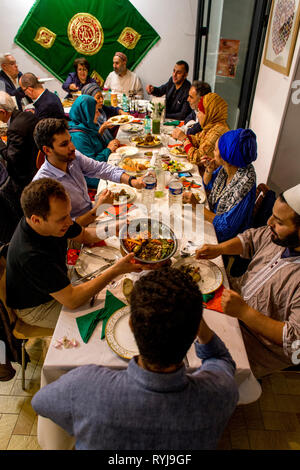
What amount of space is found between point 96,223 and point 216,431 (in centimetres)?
134

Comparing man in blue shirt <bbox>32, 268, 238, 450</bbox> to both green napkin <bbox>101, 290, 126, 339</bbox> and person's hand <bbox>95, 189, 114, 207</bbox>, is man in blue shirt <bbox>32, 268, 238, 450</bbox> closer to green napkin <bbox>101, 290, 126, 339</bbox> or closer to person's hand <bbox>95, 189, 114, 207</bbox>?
green napkin <bbox>101, 290, 126, 339</bbox>

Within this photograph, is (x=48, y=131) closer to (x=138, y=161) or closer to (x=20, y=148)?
(x=138, y=161)

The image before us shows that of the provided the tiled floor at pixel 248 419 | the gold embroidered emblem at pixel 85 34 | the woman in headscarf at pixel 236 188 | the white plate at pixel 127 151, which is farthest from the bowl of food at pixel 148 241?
the gold embroidered emblem at pixel 85 34

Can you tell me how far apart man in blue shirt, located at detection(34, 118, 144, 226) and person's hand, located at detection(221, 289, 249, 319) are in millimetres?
999

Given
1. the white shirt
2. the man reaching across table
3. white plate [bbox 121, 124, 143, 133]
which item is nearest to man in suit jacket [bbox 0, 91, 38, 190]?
white plate [bbox 121, 124, 143, 133]

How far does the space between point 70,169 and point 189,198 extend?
898 millimetres

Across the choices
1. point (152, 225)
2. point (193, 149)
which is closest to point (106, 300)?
point (152, 225)

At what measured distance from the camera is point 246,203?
194 centimetres

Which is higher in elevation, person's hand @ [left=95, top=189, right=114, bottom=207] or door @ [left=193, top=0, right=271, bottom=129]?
door @ [left=193, top=0, right=271, bottom=129]

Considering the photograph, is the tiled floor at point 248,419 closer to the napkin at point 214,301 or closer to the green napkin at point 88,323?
the napkin at point 214,301

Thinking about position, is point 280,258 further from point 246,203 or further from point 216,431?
point 216,431

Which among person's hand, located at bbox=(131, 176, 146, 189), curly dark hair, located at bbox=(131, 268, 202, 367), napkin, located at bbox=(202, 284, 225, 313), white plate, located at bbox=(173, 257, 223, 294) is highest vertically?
curly dark hair, located at bbox=(131, 268, 202, 367)

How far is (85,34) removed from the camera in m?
5.54

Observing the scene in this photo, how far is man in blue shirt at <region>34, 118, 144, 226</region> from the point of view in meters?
1.92
